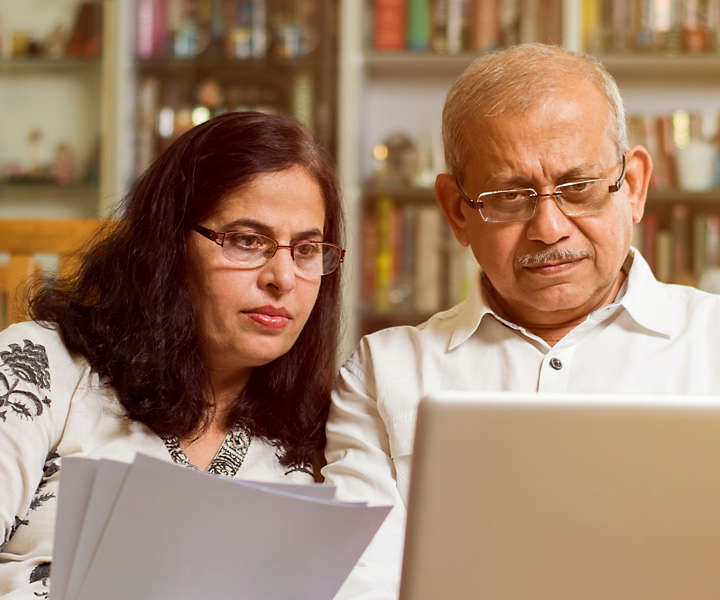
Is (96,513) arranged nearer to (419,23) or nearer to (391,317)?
(391,317)

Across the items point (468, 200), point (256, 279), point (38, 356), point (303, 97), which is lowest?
point (38, 356)

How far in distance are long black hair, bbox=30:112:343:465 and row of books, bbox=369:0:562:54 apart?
1.78m

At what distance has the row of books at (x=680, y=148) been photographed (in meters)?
3.00

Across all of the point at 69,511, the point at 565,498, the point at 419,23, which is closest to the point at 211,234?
the point at 69,511

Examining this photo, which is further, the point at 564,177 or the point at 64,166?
the point at 64,166

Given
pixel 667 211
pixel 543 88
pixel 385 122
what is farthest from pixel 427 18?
pixel 543 88

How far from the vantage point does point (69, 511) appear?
822 millimetres

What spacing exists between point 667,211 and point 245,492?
98.4 inches

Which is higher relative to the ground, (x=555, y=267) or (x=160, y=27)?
(x=160, y=27)

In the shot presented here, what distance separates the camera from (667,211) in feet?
9.98

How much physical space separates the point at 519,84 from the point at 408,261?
1.76m

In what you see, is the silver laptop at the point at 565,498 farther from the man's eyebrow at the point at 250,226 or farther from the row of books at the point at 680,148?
the row of books at the point at 680,148

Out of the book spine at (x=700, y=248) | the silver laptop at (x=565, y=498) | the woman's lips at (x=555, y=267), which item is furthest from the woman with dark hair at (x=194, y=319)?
the book spine at (x=700, y=248)

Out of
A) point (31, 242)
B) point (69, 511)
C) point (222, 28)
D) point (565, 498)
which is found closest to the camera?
point (565, 498)
